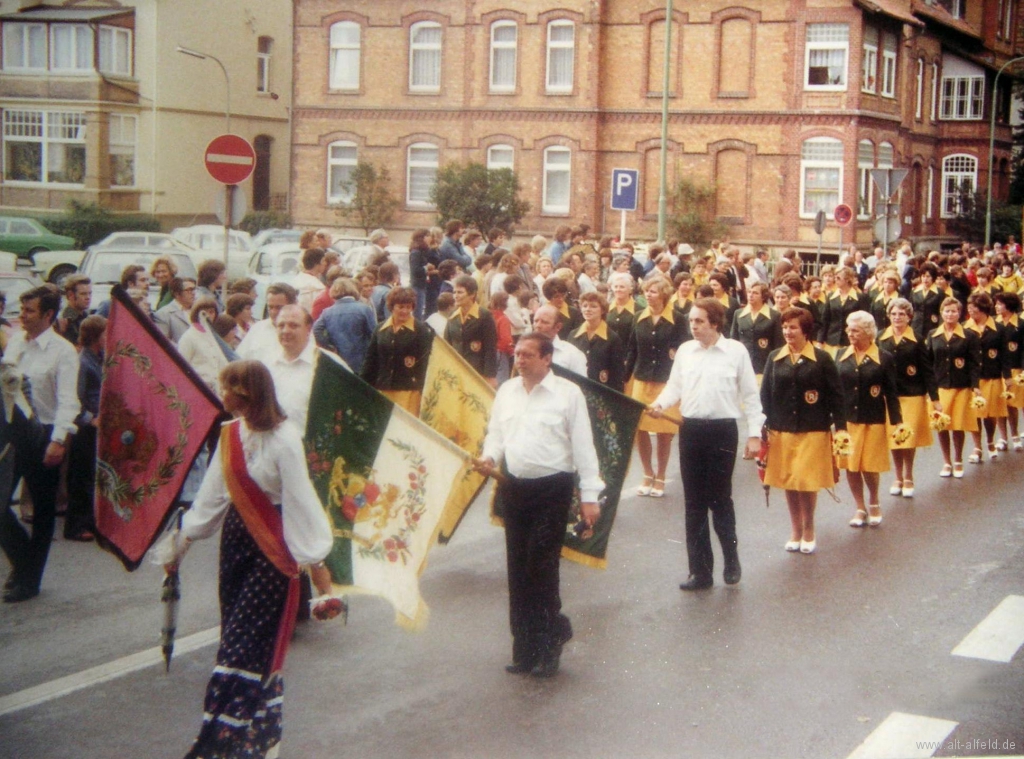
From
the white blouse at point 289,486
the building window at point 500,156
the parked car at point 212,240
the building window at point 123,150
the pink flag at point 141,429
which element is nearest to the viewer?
Result: the white blouse at point 289,486

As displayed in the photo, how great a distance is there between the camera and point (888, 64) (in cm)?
4647

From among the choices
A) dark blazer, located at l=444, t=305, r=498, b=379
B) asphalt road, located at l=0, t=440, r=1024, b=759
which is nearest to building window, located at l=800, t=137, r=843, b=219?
dark blazer, located at l=444, t=305, r=498, b=379

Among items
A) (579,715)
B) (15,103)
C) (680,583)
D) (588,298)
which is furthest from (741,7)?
(579,715)

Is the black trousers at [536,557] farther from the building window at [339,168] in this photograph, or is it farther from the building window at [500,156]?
the building window at [339,168]

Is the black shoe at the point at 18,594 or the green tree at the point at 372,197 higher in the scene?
the green tree at the point at 372,197

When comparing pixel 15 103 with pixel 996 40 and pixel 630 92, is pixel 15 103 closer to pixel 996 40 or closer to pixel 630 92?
pixel 630 92

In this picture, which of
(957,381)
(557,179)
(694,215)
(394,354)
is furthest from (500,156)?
(394,354)

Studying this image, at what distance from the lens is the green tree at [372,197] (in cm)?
4753

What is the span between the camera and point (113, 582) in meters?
9.42

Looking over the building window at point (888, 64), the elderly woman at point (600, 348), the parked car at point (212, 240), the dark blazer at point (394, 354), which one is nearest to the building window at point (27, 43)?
the parked car at point (212, 240)

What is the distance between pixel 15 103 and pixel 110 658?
46113 millimetres

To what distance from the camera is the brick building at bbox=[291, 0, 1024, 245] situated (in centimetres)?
4331

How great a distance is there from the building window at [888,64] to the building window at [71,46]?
25.8 m

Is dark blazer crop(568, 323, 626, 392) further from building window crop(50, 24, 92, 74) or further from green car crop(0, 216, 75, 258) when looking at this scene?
building window crop(50, 24, 92, 74)
